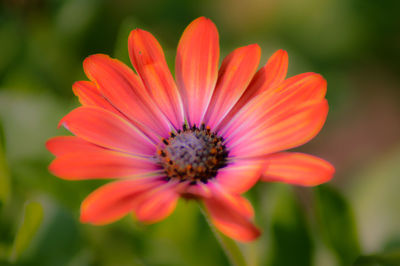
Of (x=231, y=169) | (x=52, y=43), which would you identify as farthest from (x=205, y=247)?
(x=52, y=43)

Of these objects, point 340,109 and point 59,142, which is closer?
point 59,142

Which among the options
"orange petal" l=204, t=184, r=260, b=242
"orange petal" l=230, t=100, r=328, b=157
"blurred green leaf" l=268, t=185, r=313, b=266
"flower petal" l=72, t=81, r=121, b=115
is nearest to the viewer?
"orange petal" l=204, t=184, r=260, b=242

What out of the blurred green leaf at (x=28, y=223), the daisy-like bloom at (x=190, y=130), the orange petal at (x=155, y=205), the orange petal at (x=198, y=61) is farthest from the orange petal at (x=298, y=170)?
the blurred green leaf at (x=28, y=223)

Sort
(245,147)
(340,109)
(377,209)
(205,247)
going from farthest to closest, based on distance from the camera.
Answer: (340,109) < (377,209) < (205,247) < (245,147)

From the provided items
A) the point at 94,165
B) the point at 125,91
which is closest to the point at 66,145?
the point at 94,165

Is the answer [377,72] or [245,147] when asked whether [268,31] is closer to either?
[377,72]

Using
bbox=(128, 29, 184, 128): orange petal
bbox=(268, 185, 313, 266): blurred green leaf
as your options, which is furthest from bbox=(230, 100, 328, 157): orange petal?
bbox=(268, 185, 313, 266): blurred green leaf

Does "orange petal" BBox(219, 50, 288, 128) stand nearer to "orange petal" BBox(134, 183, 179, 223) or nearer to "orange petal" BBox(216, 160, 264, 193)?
"orange petal" BBox(216, 160, 264, 193)

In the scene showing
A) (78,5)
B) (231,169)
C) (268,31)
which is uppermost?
(268,31)
